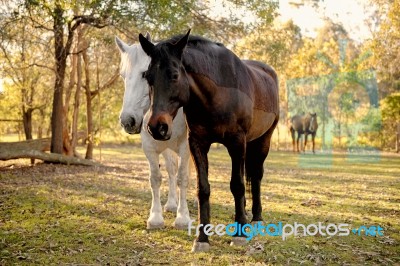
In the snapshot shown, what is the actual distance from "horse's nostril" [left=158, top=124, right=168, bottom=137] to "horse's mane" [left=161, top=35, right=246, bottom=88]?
61cm

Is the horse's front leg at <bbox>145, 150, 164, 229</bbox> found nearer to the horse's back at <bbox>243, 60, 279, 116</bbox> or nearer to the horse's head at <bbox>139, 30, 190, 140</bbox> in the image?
the horse's back at <bbox>243, 60, 279, 116</bbox>

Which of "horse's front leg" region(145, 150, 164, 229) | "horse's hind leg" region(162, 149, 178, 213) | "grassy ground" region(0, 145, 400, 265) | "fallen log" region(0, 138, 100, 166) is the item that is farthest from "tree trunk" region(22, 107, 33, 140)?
"horse's front leg" region(145, 150, 164, 229)

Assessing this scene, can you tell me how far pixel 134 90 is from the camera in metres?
3.93

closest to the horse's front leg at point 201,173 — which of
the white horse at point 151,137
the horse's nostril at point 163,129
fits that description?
the white horse at point 151,137

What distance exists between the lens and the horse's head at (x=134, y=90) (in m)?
3.79

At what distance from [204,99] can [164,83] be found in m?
0.50

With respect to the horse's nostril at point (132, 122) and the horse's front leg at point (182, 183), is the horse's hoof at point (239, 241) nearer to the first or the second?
the horse's front leg at point (182, 183)

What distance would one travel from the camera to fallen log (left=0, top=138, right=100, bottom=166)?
11.2 m

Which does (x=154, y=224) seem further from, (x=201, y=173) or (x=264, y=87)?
(x=264, y=87)

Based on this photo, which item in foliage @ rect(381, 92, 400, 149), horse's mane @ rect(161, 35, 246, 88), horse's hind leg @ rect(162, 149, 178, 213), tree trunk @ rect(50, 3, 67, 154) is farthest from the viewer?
foliage @ rect(381, 92, 400, 149)

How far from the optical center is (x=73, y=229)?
464cm

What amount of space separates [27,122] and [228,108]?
14.9 metres

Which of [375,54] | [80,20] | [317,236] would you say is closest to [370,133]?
[375,54]

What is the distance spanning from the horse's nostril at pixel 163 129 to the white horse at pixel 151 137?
0.25 meters
